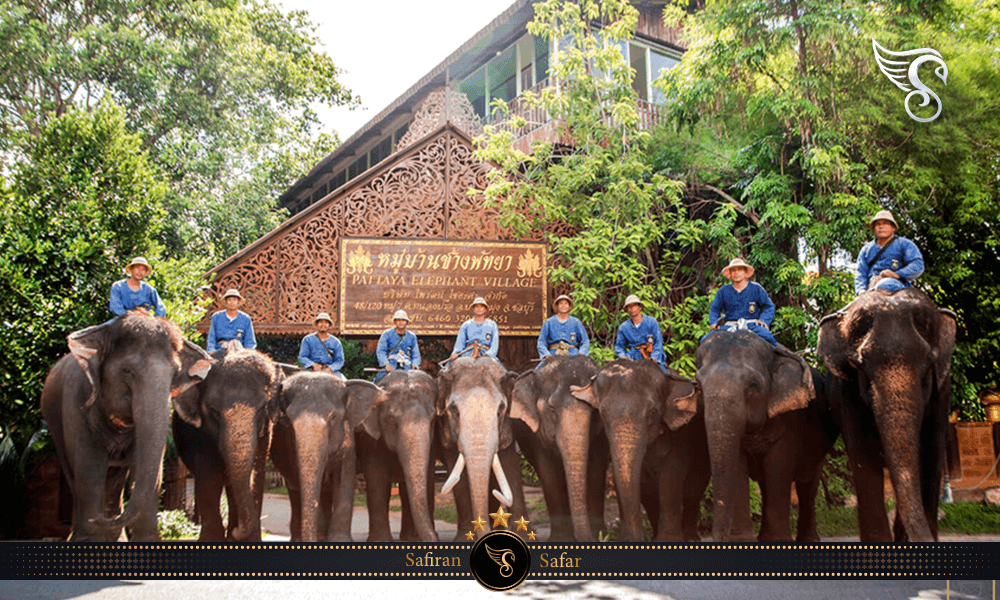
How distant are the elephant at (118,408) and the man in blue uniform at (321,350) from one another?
51.4 inches

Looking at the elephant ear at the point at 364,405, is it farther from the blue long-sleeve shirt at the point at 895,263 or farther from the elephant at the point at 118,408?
the blue long-sleeve shirt at the point at 895,263

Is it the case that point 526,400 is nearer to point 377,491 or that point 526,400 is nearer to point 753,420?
point 377,491

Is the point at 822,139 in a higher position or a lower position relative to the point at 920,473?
higher

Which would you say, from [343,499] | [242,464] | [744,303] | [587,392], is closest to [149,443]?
[242,464]

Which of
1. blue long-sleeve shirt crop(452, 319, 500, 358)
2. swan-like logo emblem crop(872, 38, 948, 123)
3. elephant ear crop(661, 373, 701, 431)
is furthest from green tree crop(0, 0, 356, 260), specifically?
swan-like logo emblem crop(872, 38, 948, 123)

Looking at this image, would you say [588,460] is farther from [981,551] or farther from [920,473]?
[981,551]

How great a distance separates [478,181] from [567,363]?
9.51ft

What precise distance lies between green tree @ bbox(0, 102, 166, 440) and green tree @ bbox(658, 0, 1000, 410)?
5.97 m

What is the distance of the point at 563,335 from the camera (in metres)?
6.16

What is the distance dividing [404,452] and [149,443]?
1.82 metres

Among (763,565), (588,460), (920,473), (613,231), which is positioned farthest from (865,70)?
(763,565)

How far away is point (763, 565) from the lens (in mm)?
3387

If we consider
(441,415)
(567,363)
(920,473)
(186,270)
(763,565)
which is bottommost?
(763,565)

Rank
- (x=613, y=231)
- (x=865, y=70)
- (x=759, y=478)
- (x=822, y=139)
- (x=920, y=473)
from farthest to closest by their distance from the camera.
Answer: (x=613, y=231)
(x=822, y=139)
(x=865, y=70)
(x=759, y=478)
(x=920, y=473)
